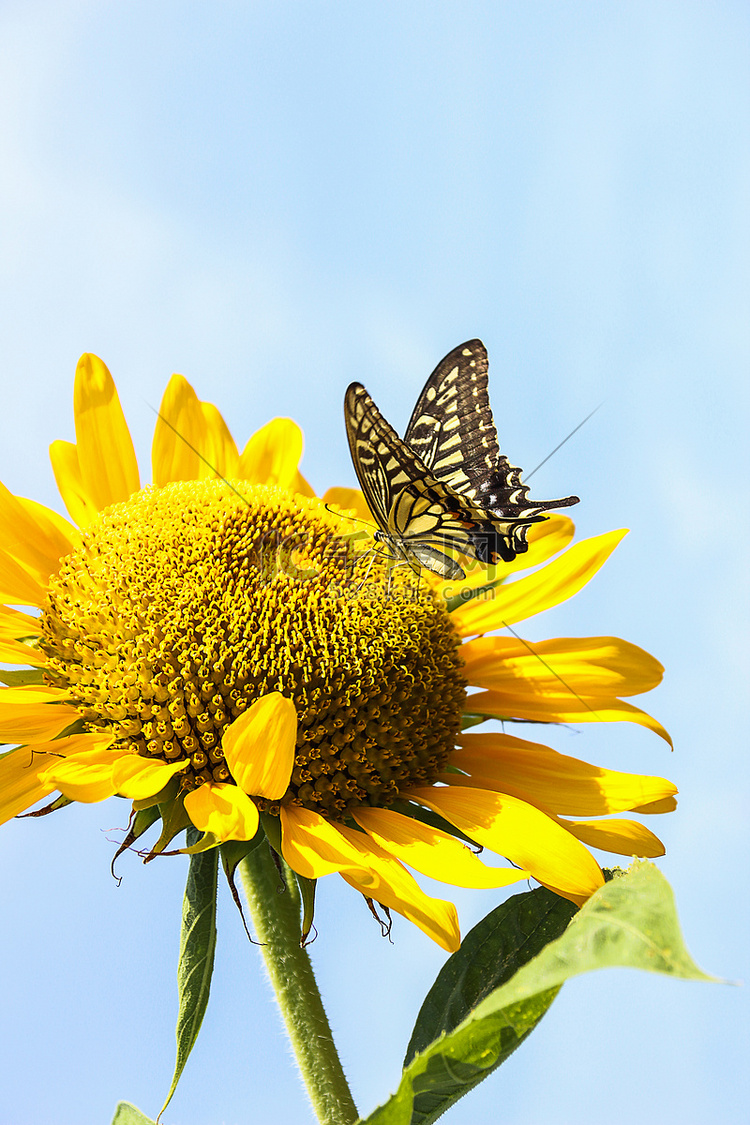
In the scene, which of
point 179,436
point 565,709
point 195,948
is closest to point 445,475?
point 565,709

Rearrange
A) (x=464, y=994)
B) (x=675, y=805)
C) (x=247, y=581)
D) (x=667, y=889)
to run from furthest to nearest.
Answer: (x=675, y=805) → (x=247, y=581) → (x=464, y=994) → (x=667, y=889)

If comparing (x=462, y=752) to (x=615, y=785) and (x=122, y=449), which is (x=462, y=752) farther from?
(x=122, y=449)

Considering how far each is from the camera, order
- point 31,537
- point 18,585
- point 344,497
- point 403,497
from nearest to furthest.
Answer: point 403,497 < point 18,585 < point 31,537 < point 344,497

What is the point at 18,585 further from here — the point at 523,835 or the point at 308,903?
the point at 523,835

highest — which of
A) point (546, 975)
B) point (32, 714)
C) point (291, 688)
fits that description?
point (32, 714)

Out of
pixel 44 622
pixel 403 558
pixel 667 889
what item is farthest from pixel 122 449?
pixel 667 889

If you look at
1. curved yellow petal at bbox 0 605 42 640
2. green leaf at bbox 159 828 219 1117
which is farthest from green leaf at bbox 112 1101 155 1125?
curved yellow petal at bbox 0 605 42 640

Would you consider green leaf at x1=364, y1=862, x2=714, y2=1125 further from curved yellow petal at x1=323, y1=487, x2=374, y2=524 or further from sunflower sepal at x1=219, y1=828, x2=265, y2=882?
curved yellow petal at x1=323, y1=487, x2=374, y2=524
